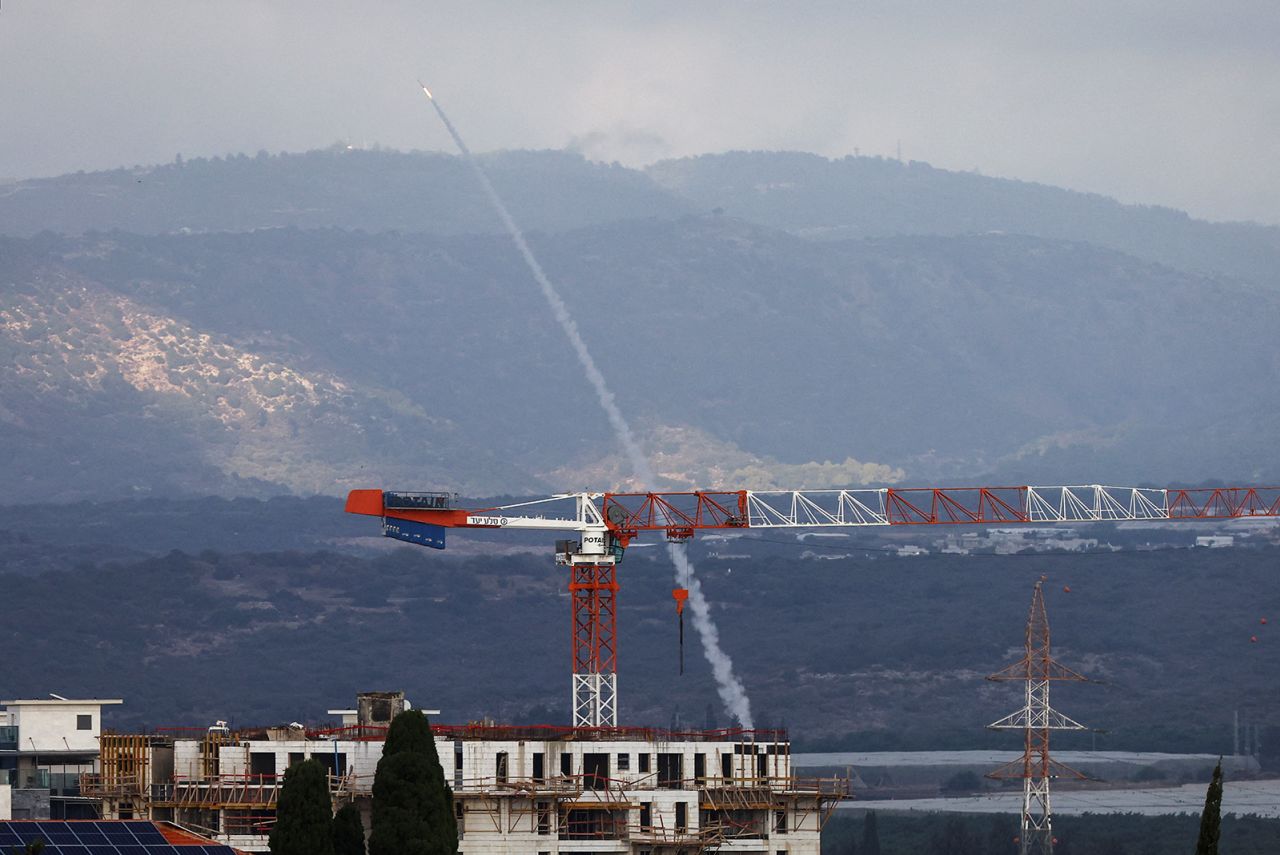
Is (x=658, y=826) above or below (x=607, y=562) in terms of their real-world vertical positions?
below

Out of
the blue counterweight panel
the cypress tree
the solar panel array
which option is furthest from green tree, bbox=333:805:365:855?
the blue counterweight panel

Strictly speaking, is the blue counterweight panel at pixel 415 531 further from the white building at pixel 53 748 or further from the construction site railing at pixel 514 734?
the white building at pixel 53 748

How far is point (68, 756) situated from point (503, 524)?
146 ft

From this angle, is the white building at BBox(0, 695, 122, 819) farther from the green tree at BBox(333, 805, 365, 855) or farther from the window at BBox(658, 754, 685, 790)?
the window at BBox(658, 754, 685, 790)

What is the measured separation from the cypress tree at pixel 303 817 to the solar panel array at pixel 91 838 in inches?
161

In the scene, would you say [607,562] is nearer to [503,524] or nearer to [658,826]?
[503,524]

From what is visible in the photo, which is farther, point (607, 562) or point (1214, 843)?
point (607, 562)

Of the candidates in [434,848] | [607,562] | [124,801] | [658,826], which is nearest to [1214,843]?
[434,848]

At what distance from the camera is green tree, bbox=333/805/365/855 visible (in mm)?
112812

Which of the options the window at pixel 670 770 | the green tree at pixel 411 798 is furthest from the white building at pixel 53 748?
the window at pixel 670 770

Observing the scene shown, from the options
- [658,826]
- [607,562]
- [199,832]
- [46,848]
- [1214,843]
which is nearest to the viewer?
[1214,843]

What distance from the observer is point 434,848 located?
112188 mm

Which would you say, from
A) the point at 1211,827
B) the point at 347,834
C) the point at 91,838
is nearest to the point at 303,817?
the point at 347,834

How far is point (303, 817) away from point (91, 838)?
8377mm
